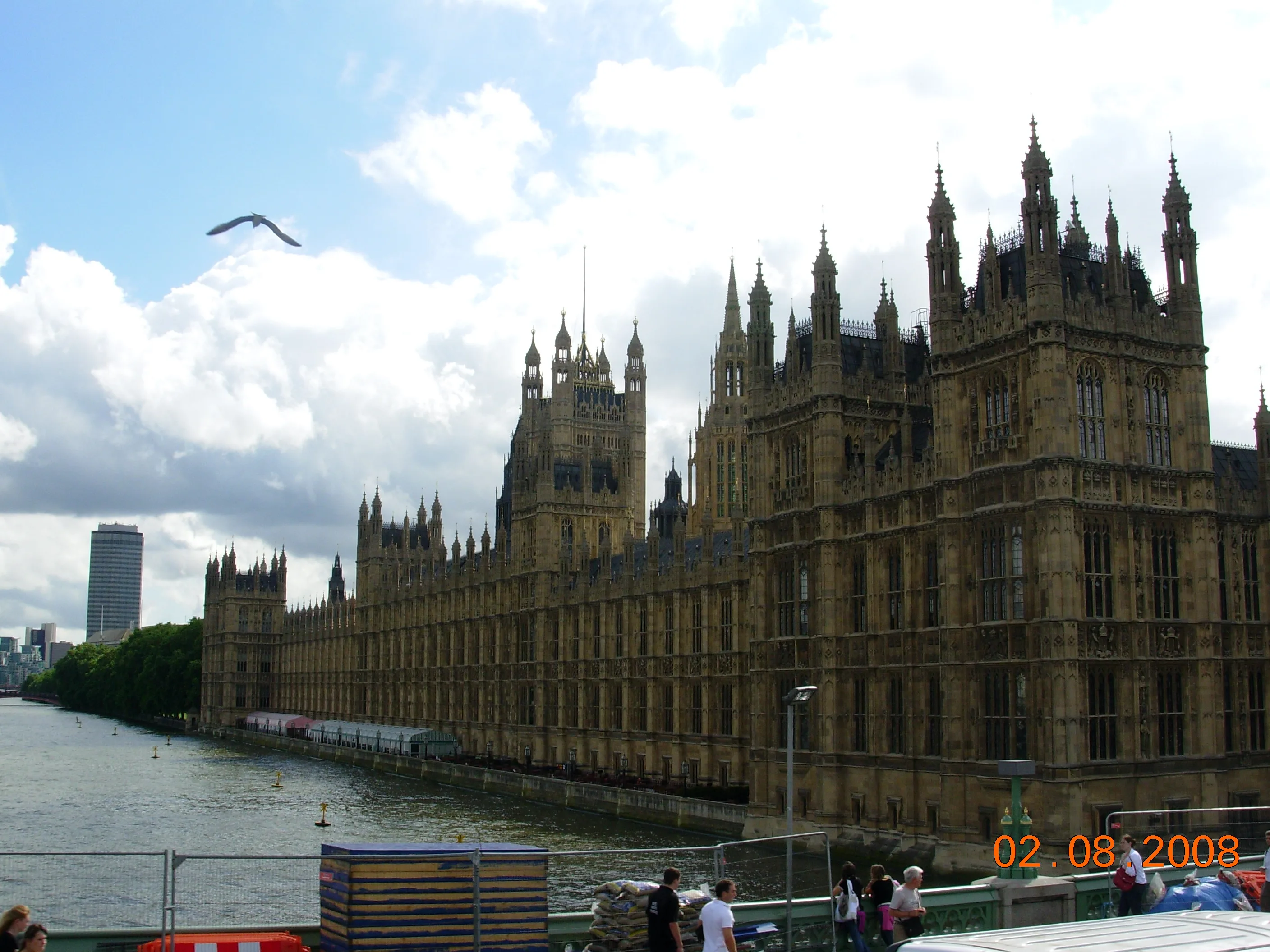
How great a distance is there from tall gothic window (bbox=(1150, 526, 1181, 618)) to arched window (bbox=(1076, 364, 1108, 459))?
3601 millimetres

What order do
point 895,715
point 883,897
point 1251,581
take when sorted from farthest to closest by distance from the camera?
point 895,715 → point 1251,581 → point 883,897

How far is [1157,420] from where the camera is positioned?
4341 centimetres

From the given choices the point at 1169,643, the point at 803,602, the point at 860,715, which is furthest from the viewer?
the point at 803,602

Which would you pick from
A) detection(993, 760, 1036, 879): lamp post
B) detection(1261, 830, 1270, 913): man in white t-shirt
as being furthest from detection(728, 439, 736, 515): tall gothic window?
detection(1261, 830, 1270, 913): man in white t-shirt

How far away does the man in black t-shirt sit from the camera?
16.0 metres

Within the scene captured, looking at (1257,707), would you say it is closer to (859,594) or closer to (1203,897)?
(859,594)

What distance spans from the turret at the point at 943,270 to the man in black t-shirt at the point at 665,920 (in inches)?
1232

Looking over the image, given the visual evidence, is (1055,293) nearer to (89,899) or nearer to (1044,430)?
(1044,430)

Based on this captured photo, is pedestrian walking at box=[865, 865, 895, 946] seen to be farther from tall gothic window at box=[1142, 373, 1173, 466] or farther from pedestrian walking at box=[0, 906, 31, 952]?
tall gothic window at box=[1142, 373, 1173, 466]

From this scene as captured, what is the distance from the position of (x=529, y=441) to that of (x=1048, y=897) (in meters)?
88.4

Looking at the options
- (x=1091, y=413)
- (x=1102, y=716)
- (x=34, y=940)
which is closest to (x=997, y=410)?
(x=1091, y=413)

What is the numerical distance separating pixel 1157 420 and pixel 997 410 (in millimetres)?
5518

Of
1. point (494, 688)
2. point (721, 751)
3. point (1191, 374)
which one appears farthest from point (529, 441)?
point (1191, 374)

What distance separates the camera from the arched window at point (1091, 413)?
41.4 meters
